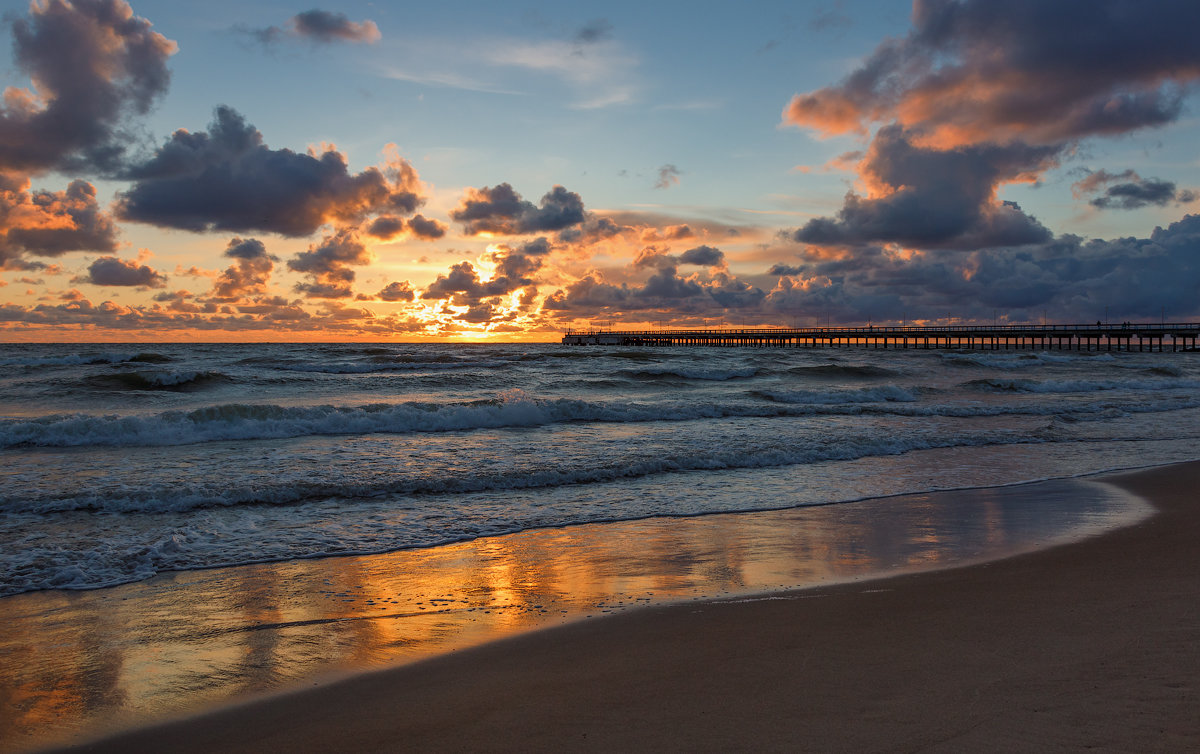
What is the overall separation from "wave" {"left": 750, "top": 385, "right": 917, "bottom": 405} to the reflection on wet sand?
53.0 feet

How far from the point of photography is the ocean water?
25.2 ft

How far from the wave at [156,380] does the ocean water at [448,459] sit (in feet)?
1.31

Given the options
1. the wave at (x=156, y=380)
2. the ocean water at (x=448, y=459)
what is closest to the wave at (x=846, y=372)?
the ocean water at (x=448, y=459)

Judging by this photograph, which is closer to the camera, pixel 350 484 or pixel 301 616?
pixel 301 616

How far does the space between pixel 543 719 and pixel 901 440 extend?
43.7ft

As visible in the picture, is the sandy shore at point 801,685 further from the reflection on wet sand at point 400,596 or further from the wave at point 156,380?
the wave at point 156,380

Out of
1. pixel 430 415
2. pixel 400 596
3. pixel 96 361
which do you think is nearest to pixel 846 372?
pixel 430 415

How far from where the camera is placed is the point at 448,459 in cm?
1250

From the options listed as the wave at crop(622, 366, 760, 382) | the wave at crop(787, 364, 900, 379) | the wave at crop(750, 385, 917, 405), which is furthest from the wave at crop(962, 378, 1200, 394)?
the wave at crop(622, 366, 760, 382)

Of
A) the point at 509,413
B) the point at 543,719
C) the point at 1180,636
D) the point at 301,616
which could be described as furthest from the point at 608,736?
the point at 509,413

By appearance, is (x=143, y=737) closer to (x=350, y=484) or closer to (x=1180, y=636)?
(x=1180, y=636)

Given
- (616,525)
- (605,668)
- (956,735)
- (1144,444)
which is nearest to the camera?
(956,735)

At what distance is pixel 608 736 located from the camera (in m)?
3.20

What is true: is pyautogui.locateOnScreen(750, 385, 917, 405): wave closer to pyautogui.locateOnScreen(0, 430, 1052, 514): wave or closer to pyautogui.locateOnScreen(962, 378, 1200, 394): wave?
pyautogui.locateOnScreen(962, 378, 1200, 394): wave
